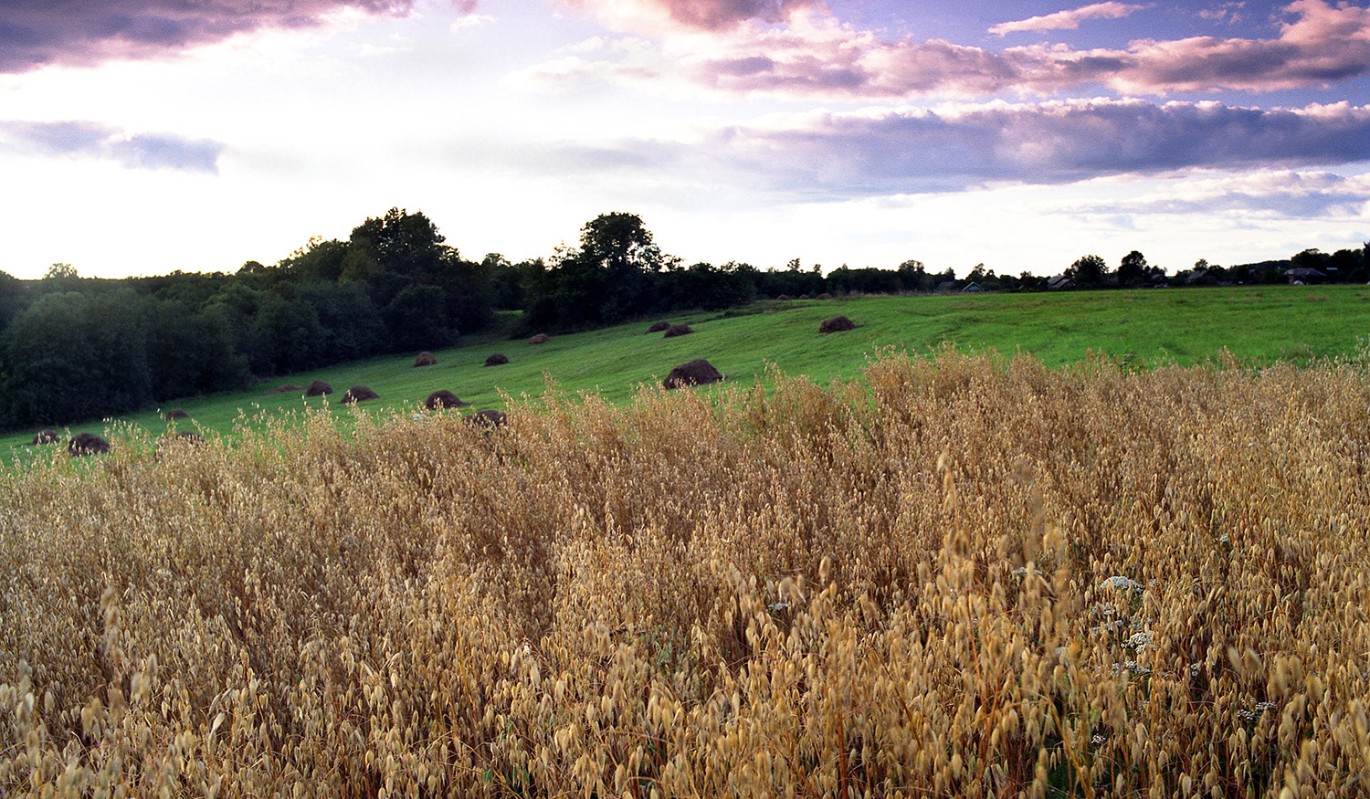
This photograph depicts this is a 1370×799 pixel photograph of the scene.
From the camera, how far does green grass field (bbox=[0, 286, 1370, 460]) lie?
667 inches

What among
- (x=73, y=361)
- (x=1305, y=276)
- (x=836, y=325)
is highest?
(x=1305, y=276)

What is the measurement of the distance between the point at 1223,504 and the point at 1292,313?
59.0ft

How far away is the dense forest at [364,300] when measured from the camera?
38594 millimetres

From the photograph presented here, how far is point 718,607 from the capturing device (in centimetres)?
503

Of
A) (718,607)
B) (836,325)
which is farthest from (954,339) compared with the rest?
(718,607)

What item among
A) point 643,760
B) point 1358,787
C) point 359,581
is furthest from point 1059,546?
point 359,581

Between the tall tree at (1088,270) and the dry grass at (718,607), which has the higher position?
the tall tree at (1088,270)

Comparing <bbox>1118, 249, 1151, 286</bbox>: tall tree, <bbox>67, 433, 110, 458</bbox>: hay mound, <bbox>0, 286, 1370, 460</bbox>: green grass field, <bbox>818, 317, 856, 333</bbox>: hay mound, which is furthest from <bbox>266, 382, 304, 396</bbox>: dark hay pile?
<bbox>1118, 249, 1151, 286</bbox>: tall tree

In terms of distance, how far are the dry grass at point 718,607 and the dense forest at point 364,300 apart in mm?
32047

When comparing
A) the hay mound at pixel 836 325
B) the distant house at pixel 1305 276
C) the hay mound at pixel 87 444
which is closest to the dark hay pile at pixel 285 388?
the hay mound at pixel 87 444

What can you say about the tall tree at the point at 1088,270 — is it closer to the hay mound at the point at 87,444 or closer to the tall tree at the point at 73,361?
the hay mound at the point at 87,444

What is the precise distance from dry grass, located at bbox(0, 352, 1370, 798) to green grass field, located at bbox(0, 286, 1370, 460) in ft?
10.7

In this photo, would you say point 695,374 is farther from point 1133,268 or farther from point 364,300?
point 364,300

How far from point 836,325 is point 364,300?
4150cm
